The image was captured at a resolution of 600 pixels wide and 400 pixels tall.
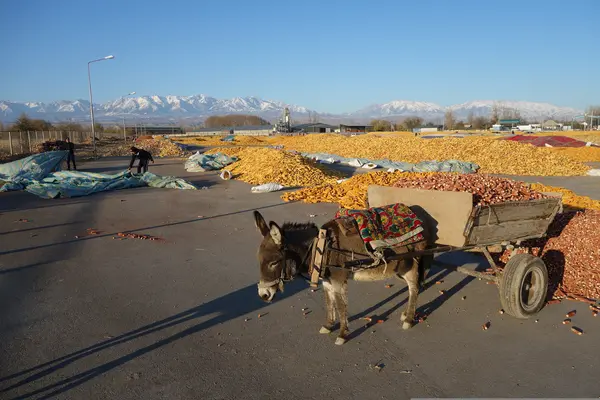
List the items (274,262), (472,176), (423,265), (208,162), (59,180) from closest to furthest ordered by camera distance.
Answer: (274,262), (423,265), (472,176), (59,180), (208,162)

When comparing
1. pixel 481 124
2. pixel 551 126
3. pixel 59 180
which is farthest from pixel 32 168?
pixel 481 124

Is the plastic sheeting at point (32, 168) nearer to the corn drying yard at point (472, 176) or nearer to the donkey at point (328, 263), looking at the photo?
the corn drying yard at point (472, 176)

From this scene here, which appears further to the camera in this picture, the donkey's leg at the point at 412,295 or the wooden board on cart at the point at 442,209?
the donkey's leg at the point at 412,295

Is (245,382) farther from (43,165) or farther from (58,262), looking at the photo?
(43,165)

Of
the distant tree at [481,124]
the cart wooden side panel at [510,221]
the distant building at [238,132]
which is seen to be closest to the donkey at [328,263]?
the cart wooden side panel at [510,221]

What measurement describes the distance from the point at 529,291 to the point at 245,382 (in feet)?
14.4

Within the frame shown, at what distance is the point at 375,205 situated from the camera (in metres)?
6.52

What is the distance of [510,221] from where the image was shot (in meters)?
5.76

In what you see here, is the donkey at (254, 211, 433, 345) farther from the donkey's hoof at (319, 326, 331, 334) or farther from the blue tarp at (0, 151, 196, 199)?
the blue tarp at (0, 151, 196, 199)

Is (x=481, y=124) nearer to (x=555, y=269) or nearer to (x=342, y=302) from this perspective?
(x=555, y=269)

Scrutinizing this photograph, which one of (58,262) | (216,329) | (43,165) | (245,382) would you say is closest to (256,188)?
(58,262)

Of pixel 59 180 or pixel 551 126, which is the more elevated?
pixel 551 126

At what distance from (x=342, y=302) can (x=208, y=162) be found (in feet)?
79.2

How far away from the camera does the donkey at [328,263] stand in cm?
461
